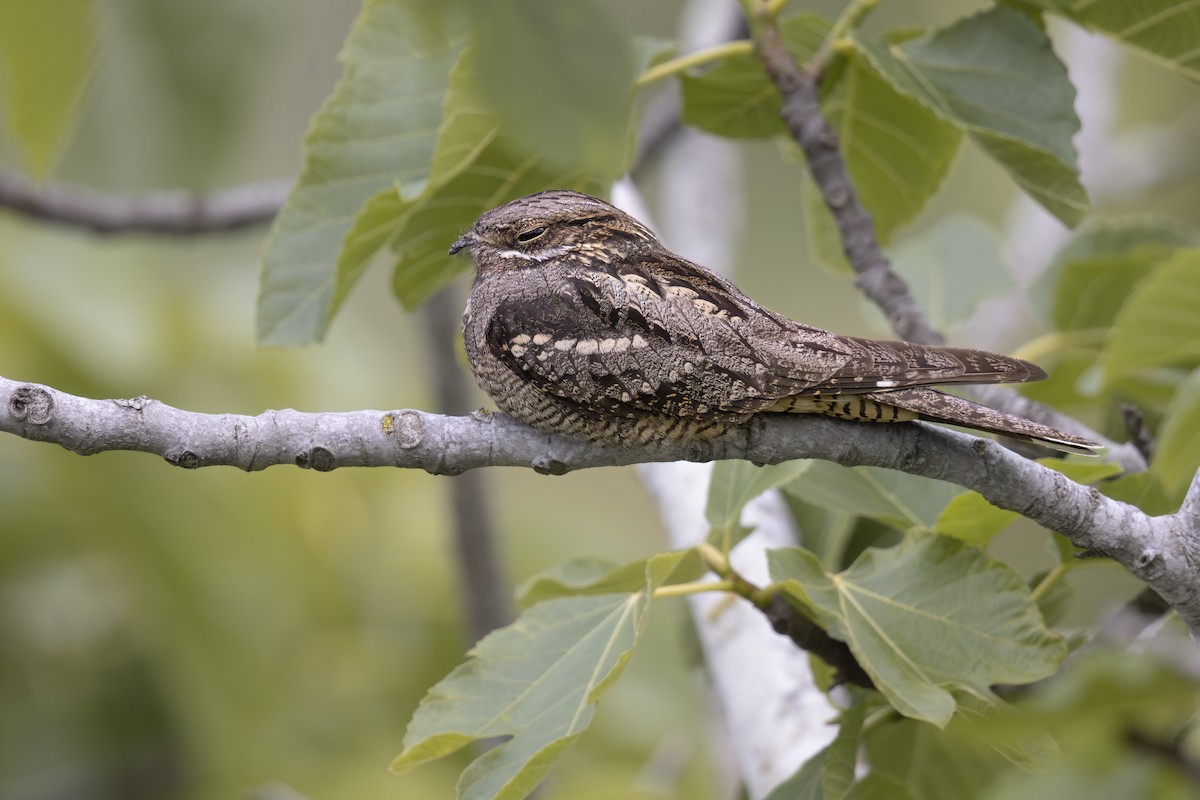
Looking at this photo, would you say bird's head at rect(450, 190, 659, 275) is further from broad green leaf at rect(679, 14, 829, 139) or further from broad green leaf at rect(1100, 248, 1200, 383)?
broad green leaf at rect(1100, 248, 1200, 383)

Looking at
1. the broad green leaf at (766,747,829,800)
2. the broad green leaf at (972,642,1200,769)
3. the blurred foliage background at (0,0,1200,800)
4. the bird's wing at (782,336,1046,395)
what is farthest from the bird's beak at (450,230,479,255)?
the broad green leaf at (972,642,1200,769)

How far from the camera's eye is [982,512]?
1.78 meters

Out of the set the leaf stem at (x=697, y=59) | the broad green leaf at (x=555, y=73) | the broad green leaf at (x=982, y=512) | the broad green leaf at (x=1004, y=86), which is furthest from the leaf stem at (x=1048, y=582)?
the broad green leaf at (x=555, y=73)

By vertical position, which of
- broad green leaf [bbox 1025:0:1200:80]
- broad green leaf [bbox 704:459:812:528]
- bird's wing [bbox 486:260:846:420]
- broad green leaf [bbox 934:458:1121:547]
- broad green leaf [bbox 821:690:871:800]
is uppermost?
broad green leaf [bbox 1025:0:1200:80]

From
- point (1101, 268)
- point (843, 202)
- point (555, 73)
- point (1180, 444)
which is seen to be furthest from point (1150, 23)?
point (555, 73)

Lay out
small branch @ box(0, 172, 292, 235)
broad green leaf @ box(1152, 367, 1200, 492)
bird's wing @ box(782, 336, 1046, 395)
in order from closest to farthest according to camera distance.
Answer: bird's wing @ box(782, 336, 1046, 395), broad green leaf @ box(1152, 367, 1200, 492), small branch @ box(0, 172, 292, 235)

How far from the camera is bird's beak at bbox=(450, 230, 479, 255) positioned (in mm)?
2209

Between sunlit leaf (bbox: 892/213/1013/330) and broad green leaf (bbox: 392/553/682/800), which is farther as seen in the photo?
sunlit leaf (bbox: 892/213/1013/330)

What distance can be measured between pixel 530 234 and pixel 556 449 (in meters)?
0.61

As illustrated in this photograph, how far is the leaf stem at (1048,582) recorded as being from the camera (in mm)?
1946

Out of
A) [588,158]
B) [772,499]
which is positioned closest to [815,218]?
[772,499]

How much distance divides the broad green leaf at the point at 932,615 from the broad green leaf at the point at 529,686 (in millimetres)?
254

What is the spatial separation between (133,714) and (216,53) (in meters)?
2.66

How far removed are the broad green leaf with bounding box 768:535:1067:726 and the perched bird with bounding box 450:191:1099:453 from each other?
254mm
